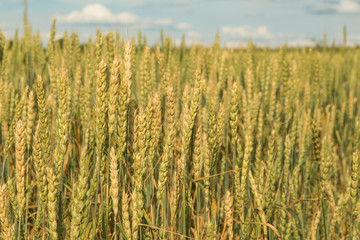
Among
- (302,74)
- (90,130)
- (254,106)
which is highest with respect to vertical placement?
(302,74)

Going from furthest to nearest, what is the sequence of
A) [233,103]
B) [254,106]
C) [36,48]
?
[36,48], [254,106], [233,103]

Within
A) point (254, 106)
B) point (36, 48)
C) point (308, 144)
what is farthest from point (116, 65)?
point (36, 48)

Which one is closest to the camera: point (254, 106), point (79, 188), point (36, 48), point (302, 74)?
point (79, 188)

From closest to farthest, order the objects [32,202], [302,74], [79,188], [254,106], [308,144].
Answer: [79,188] < [32,202] < [254,106] < [308,144] < [302,74]

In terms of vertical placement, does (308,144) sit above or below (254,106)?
below

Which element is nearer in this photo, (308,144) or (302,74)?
(308,144)

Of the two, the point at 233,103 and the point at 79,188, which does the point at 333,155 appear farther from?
the point at 79,188

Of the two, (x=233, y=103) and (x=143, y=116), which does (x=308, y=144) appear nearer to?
(x=233, y=103)

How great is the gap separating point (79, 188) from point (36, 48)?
208 cm

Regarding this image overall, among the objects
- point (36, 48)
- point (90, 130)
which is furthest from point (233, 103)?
point (36, 48)

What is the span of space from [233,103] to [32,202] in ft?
3.47

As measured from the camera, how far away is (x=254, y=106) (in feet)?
5.73

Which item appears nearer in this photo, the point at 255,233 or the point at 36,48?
the point at 255,233

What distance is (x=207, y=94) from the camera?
1658 mm
